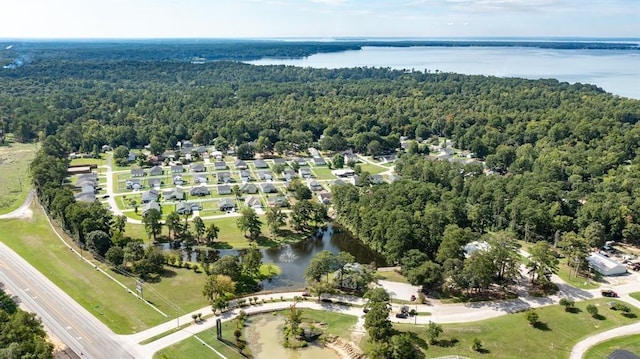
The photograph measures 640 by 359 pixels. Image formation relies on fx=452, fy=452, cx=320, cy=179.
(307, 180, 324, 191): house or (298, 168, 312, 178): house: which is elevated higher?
(298, 168, 312, 178): house

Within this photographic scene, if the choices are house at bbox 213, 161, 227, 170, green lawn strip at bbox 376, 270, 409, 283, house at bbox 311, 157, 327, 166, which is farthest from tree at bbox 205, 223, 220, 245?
house at bbox 311, 157, 327, 166

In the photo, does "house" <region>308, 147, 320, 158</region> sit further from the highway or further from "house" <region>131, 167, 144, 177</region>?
the highway

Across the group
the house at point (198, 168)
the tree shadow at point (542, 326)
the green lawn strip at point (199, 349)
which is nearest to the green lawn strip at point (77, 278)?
the green lawn strip at point (199, 349)

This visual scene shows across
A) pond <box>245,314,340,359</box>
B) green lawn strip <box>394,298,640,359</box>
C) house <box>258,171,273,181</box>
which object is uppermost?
house <box>258,171,273,181</box>

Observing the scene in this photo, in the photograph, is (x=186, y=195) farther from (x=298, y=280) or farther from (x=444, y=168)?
(x=444, y=168)

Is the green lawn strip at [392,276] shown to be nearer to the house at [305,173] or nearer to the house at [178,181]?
the house at [305,173]

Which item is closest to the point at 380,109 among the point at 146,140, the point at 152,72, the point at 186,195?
the point at 146,140
